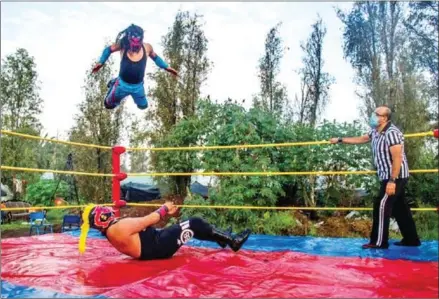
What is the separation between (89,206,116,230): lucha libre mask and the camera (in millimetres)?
2770

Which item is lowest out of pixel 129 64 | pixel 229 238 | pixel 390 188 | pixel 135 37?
pixel 229 238

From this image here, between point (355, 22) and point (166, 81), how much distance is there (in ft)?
13.1

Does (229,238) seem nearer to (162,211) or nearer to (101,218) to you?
(162,211)

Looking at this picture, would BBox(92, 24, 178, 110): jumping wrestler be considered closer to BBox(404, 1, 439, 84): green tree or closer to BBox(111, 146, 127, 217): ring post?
BBox(111, 146, 127, 217): ring post

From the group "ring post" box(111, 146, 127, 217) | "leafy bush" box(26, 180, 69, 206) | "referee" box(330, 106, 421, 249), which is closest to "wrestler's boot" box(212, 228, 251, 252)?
"referee" box(330, 106, 421, 249)

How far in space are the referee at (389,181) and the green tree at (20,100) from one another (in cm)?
1023

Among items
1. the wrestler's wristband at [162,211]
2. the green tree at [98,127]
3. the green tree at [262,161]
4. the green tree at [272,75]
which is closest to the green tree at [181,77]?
the green tree at [98,127]

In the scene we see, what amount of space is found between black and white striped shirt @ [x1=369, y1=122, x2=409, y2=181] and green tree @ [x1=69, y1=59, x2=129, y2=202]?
6.87 meters

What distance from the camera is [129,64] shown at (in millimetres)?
3754

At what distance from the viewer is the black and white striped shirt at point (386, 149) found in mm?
3020

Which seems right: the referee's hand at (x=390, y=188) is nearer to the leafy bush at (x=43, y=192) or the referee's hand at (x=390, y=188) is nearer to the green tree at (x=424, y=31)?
the green tree at (x=424, y=31)

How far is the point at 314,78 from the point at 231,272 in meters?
7.59

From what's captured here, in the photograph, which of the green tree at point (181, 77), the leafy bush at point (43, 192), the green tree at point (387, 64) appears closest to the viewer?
the green tree at point (387, 64)

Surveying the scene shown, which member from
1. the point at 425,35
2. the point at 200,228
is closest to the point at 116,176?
the point at 200,228
